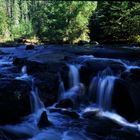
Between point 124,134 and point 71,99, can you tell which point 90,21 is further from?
point 124,134

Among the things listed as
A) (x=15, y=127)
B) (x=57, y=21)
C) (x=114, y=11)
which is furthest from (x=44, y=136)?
(x=57, y=21)

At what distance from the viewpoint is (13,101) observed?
16.9m

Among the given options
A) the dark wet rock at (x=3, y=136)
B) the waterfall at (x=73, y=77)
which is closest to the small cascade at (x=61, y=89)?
the waterfall at (x=73, y=77)

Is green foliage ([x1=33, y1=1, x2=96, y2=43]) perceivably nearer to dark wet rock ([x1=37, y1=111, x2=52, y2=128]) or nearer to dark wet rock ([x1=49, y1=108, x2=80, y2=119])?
dark wet rock ([x1=49, y1=108, x2=80, y2=119])

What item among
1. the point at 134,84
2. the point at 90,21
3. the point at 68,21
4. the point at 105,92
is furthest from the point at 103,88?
the point at 68,21

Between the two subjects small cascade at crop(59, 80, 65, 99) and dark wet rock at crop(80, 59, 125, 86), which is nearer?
small cascade at crop(59, 80, 65, 99)

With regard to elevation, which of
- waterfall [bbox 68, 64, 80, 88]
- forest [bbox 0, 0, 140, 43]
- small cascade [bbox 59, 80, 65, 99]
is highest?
forest [bbox 0, 0, 140, 43]

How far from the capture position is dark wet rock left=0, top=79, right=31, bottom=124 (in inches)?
651

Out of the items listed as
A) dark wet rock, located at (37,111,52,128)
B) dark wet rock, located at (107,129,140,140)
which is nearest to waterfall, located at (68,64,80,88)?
dark wet rock, located at (37,111,52,128)

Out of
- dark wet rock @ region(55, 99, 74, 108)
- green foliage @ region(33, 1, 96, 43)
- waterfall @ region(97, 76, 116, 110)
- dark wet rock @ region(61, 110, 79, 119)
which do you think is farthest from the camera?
green foliage @ region(33, 1, 96, 43)

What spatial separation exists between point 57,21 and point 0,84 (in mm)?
44545

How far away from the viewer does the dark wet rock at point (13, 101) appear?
1655 cm

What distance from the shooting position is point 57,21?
61250 millimetres

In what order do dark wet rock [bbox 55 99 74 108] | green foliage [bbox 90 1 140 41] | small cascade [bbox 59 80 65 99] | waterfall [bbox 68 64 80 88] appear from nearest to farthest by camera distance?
dark wet rock [bbox 55 99 74 108], small cascade [bbox 59 80 65 99], waterfall [bbox 68 64 80 88], green foliage [bbox 90 1 140 41]
